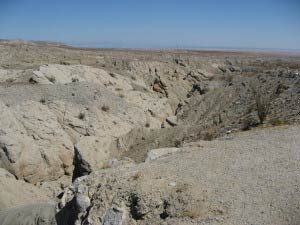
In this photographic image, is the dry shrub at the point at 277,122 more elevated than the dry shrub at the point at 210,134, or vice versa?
the dry shrub at the point at 277,122

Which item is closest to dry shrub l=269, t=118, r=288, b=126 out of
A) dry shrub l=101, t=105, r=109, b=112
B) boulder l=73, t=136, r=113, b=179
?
boulder l=73, t=136, r=113, b=179

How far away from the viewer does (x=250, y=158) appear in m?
12.2

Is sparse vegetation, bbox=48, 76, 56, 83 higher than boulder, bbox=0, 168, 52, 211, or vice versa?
sparse vegetation, bbox=48, 76, 56, 83

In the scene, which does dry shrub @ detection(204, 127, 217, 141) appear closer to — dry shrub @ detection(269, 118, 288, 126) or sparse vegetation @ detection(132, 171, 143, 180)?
dry shrub @ detection(269, 118, 288, 126)

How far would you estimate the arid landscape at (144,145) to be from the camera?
10.2 meters

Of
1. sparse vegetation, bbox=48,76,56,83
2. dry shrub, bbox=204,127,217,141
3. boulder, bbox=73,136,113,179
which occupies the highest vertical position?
sparse vegetation, bbox=48,76,56,83

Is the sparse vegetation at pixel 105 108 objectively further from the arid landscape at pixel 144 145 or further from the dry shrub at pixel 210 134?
the dry shrub at pixel 210 134

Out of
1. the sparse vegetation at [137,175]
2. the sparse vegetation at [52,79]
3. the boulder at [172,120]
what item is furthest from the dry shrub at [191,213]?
the sparse vegetation at [52,79]

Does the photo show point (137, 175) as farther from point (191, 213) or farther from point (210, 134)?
point (210, 134)

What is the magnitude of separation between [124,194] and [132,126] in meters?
15.6

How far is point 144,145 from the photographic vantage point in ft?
71.5

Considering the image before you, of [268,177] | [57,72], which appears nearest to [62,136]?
[57,72]

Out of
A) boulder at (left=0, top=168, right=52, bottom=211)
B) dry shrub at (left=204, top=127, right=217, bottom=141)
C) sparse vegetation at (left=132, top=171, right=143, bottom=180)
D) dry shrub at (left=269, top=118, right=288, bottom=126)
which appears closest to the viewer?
sparse vegetation at (left=132, top=171, right=143, bottom=180)

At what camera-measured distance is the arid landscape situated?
10.2 meters
